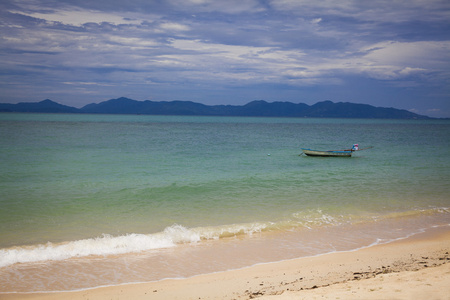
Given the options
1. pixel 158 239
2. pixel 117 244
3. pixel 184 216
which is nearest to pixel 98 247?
pixel 117 244

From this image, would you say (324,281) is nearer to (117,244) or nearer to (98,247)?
(117,244)

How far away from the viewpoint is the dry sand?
5.80m

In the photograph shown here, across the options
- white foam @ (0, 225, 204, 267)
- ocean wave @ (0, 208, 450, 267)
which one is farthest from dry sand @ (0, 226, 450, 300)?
ocean wave @ (0, 208, 450, 267)

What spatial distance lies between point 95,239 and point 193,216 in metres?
3.90

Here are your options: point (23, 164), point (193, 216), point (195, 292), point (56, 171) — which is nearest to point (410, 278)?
point (195, 292)

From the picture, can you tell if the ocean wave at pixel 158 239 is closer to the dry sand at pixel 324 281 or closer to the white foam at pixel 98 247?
the white foam at pixel 98 247

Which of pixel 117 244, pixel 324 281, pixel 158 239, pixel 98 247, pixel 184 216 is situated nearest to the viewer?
pixel 324 281

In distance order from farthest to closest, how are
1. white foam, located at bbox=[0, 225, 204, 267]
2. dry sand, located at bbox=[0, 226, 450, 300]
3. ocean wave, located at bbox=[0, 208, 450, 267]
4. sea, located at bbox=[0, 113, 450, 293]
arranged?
ocean wave, located at bbox=[0, 208, 450, 267] → white foam, located at bbox=[0, 225, 204, 267] → sea, located at bbox=[0, 113, 450, 293] → dry sand, located at bbox=[0, 226, 450, 300]

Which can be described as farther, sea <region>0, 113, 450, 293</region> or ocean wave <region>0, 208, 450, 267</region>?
ocean wave <region>0, 208, 450, 267</region>

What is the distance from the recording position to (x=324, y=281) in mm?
6914

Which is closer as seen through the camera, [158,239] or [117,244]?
[117,244]

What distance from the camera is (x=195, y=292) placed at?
22.3ft

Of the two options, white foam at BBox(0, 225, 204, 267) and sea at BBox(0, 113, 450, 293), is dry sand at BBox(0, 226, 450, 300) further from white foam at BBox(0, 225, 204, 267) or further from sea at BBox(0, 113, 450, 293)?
white foam at BBox(0, 225, 204, 267)

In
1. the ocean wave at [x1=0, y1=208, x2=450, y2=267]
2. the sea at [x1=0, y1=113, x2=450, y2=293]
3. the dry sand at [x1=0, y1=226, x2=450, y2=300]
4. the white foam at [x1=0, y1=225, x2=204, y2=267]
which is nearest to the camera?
the dry sand at [x1=0, y1=226, x2=450, y2=300]
